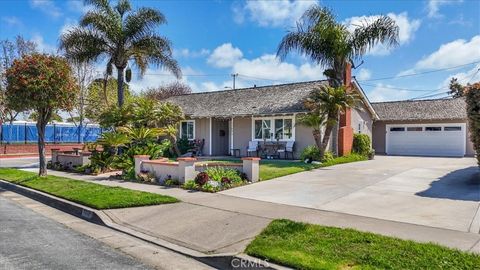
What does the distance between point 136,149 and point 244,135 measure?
345 inches

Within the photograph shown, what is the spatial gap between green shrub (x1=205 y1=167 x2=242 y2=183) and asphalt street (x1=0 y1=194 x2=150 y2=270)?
5.10 m

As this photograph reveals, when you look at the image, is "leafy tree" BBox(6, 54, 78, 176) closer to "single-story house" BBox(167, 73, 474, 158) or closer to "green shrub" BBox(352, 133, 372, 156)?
"single-story house" BBox(167, 73, 474, 158)

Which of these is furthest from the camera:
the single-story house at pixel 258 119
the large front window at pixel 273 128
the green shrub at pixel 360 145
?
the green shrub at pixel 360 145

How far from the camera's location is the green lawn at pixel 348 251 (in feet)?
15.8

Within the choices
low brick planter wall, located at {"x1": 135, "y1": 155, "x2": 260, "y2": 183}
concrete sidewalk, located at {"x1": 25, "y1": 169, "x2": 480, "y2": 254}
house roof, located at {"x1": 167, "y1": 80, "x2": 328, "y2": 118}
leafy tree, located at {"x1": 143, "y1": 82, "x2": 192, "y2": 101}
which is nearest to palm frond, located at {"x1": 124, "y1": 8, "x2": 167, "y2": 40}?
house roof, located at {"x1": 167, "y1": 80, "x2": 328, "y2": 118}

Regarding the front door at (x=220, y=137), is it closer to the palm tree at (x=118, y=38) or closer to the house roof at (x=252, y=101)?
the house roof at (x=252, y=101)

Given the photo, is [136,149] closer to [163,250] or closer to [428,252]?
[163,250]

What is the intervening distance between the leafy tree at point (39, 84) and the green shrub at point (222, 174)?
19.6 ft

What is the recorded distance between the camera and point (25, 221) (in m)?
8.02

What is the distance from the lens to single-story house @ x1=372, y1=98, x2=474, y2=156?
26078 millimetres

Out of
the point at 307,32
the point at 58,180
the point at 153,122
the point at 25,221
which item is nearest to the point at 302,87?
the point at 307,32

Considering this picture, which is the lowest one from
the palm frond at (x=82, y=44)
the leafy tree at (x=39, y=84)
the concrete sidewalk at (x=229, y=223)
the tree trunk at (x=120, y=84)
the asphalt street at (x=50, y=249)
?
the asphalt street at (x=50, y=249)

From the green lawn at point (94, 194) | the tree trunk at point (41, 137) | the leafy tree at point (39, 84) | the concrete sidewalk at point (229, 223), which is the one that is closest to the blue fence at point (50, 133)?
the tree trunk at point (41, 137)

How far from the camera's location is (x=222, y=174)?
12266 millimetres
